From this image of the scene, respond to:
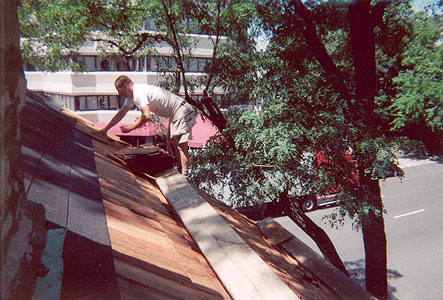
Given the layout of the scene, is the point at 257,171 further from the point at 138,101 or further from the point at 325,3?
the point at 325,3

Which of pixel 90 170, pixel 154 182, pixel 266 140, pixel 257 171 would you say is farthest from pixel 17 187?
pixel 257 171

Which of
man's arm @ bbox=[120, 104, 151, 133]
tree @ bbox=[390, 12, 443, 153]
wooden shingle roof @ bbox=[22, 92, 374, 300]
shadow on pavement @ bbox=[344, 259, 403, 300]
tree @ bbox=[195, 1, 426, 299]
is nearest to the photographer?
wooden shingle roof @ bbox=[22, 92, 374, 300]

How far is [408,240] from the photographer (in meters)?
15.4

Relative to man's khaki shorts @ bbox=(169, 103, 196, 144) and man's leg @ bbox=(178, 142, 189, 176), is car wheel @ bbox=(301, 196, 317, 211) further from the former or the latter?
man's khaki shorts @ bbox=(169, 103, 196, 144)

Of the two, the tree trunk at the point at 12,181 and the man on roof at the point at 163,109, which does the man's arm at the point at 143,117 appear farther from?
the tree trunk at the point at 12,181

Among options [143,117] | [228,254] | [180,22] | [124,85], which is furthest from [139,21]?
[228,254]

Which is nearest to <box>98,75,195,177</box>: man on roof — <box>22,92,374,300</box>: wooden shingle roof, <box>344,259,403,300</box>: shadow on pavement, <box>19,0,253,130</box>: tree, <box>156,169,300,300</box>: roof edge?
<box>22,92,374,300</box>: wooden shingle roof

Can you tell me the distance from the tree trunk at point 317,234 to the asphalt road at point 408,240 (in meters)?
0.92

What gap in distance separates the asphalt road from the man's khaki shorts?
407 cm

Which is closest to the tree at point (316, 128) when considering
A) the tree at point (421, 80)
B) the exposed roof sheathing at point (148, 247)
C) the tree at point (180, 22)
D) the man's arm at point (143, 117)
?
the tree at point (180, 22)

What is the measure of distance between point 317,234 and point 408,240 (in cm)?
925

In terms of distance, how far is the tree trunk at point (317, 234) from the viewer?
849 centimetres

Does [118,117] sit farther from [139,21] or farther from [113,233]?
[139,21]

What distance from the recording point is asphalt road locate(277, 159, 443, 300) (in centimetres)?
1220
